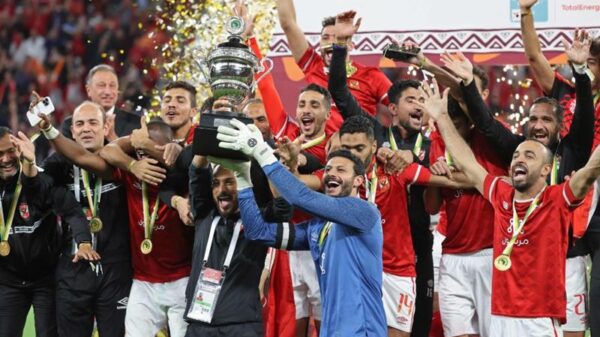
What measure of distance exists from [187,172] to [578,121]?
2247mm

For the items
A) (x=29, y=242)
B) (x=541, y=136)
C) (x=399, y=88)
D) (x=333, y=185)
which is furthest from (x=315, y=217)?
(x=29, y=242)

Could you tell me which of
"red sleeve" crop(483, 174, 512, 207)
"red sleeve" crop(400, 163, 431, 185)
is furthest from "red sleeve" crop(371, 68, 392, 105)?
"red sleeve" crop(483, 174, 512, 207)

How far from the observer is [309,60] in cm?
756

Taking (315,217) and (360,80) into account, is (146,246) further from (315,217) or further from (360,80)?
(360,80)

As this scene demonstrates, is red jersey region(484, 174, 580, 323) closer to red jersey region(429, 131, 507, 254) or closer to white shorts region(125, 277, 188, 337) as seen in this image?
red jersey region(429, 131, 507, 254)

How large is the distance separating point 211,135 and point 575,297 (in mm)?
2584

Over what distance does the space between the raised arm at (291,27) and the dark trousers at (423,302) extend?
1.66 metres

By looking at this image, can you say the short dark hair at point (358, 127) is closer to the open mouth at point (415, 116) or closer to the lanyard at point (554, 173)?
the open mouth at point (415, 116)

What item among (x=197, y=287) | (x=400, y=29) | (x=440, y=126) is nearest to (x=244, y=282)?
(x=197, y=287)

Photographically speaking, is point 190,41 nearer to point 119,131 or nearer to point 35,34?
point 35,34

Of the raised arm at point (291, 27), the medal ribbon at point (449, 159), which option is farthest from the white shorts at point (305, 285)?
the raised arm at point (291, 27)

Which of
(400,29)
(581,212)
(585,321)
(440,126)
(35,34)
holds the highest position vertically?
(35,34)

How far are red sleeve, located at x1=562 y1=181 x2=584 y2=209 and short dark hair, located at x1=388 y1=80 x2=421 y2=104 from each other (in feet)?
4.16

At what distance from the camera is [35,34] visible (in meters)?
14.1
